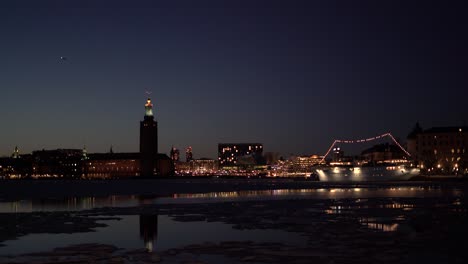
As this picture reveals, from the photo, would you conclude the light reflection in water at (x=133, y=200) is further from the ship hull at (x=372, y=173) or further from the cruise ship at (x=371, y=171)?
the cruise ship at (x=371, y=171)

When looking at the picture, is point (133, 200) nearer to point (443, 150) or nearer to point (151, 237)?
point (151, 237)

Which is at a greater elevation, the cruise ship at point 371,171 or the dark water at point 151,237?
the cruise ship at point 371,171

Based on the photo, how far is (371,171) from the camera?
144 meters

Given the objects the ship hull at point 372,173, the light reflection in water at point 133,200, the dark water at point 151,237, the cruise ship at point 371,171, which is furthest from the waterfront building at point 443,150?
the dark water at point 151,237

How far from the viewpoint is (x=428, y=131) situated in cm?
16988

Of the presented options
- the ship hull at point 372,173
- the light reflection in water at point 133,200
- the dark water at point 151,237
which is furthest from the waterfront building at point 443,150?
the dark water at point 151,237

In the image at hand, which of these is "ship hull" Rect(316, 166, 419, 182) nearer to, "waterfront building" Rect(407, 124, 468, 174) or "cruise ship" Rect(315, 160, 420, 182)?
"cruise ship" Rect(315, 160, 420, 182)

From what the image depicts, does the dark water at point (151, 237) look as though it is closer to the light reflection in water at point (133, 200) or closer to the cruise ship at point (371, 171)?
the light reflection in water at point (133, 200)

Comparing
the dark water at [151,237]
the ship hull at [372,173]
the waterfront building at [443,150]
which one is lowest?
the dark water at [151,237]

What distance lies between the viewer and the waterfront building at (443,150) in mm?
154750

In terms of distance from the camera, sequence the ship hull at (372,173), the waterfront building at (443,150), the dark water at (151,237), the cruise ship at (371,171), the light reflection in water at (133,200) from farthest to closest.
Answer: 1. the waterfront building at (443,150)
2. the cruise ship at (371,171)
3. the ship hull at (372,173)
4. the light reflection in water at (133,200)
5. the dark water at (151,237)

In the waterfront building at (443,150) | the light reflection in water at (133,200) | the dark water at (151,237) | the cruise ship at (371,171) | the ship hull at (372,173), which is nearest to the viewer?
the dark water at (151,237)

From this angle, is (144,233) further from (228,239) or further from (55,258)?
(55,258)

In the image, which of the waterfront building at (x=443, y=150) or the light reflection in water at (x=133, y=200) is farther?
the waterfront building at (x=443, y=150)
